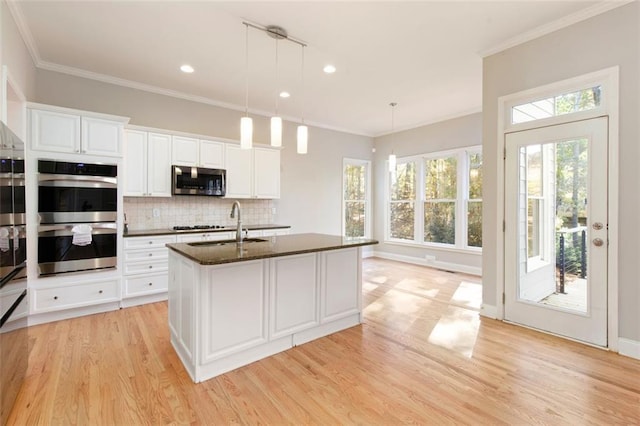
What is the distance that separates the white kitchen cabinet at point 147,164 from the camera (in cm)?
400

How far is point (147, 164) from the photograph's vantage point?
13.6 ft

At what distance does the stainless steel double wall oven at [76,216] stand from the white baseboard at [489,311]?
14.1 ft

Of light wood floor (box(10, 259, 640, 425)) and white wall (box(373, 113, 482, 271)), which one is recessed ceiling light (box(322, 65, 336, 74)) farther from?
light wood floor (box(10, 259, 640, 425))

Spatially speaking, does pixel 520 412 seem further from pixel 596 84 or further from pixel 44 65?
pixel 44 65

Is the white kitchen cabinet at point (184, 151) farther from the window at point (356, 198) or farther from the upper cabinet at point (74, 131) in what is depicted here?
the window at point (356, 198)

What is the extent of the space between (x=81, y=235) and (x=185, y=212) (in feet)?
4.96

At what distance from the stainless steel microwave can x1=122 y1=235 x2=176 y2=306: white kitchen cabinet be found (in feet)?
2.41

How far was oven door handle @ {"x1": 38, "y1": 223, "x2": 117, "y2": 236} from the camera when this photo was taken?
3.21 m

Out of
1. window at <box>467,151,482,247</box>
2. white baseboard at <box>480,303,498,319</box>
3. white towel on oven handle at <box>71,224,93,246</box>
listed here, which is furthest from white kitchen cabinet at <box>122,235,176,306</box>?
window at <box>467,151,482,247</box>

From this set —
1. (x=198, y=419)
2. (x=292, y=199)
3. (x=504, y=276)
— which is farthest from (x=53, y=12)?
(x=504, y=276)

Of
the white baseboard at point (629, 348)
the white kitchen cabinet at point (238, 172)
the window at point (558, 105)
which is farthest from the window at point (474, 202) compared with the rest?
the white kitchen cabinet at point (238, 172)

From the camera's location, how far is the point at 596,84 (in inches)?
109

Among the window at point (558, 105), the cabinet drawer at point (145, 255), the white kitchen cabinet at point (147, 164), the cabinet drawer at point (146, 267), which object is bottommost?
the cabinet drawer at point (146, 267)

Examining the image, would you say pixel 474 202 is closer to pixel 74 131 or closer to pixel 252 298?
pixel 252 298
